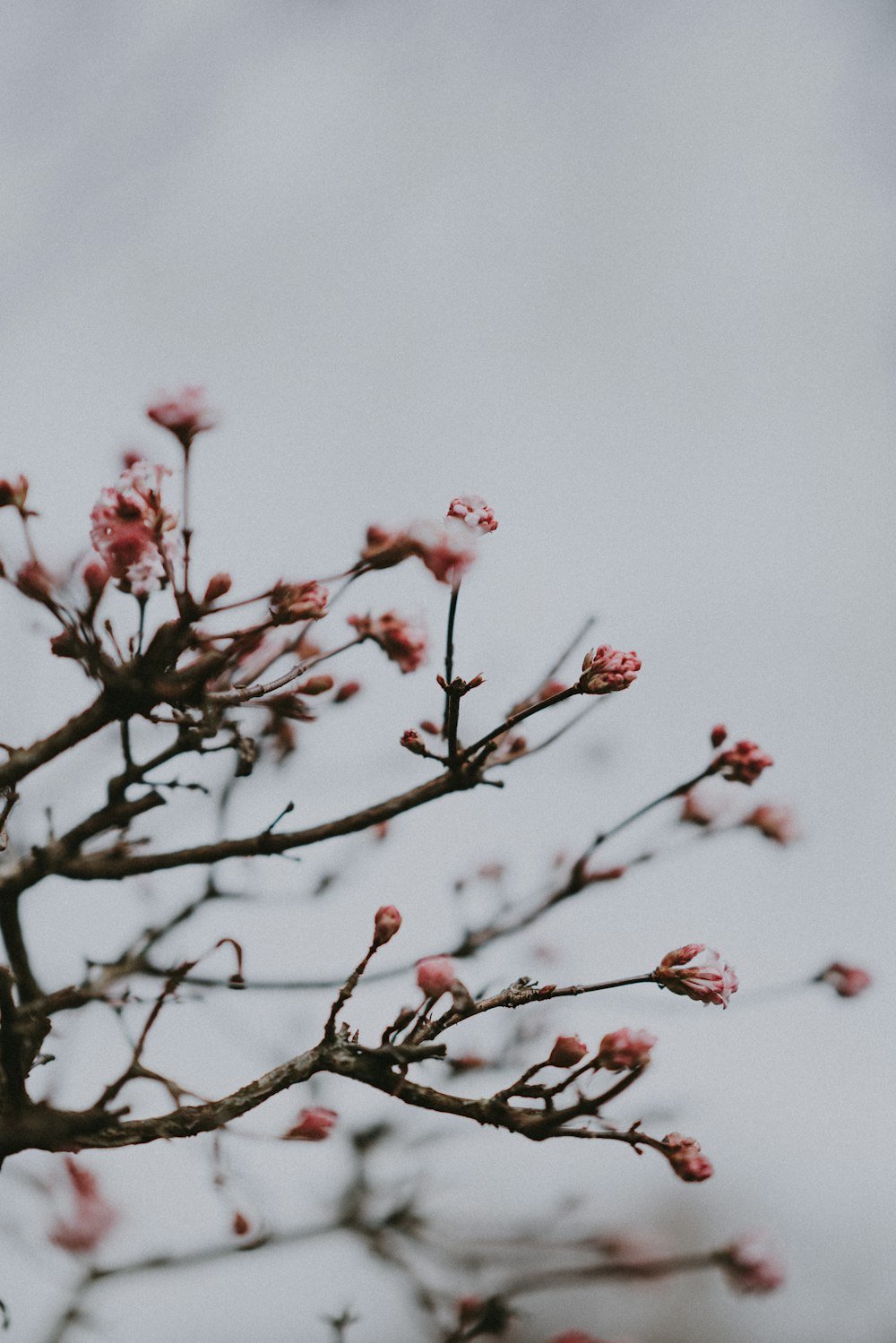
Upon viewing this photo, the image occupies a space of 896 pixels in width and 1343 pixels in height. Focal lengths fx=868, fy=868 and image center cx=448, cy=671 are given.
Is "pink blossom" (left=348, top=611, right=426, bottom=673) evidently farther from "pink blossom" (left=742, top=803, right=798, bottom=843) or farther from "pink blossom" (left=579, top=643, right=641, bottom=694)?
"pink blossom" (left=742, top=803, right=798, bottom=843)

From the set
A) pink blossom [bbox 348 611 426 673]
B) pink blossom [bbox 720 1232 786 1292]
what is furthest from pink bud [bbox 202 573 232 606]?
pink blossom [bbox 720 1232 786 1292]

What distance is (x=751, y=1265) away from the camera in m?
2.20

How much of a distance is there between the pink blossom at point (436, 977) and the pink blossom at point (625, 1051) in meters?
0.38

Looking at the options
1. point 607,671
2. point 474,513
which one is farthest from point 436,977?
point 474,513

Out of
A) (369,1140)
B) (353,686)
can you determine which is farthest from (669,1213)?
(353,686)

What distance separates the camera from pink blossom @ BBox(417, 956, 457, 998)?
1.97m

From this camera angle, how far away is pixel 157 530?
2.37 metres

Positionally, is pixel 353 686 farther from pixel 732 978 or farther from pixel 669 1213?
pixel 669 1213

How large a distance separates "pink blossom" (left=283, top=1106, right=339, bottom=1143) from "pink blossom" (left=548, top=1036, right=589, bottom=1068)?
2.33 ft

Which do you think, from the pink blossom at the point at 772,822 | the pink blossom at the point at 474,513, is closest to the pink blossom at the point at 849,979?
the pink blossom at the point at 772,822

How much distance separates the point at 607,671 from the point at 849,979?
2.12 metres

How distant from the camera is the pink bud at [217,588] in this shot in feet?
7.67

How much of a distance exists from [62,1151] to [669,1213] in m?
22.6

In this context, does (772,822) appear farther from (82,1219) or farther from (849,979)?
(82,1219)
